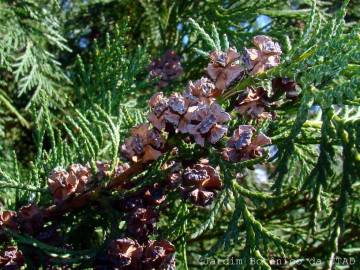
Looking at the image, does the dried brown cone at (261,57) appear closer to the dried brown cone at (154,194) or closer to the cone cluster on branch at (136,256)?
the dried brown cone at (154,194)

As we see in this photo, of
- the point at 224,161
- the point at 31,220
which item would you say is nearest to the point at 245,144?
the point at 224,161

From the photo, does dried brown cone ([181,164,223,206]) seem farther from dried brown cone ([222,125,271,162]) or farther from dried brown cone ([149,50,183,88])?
dried brown cone ([149,50,183,88])

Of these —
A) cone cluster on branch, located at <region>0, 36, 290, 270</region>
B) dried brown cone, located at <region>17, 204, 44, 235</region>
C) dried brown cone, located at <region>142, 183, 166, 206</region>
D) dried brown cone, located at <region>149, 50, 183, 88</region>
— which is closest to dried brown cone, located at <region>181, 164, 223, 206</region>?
cone cluster on branch, located at <region>0, 36, 290, 270</region>

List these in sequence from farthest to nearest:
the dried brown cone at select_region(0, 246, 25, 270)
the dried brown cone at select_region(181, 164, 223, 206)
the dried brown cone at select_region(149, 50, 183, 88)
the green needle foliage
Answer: the dried brown cone at select_region(149, 50, 183, 88) → the dried brown cone at select_region(0, 246, 25, 270) → the dried brown cone at select_region(181, 164, 223, 206) → the green needle foliage

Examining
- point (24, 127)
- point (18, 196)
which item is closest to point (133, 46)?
point (24, 127)

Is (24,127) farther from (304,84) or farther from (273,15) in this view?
(304,84)

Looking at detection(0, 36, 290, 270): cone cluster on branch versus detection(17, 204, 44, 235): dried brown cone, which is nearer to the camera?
detection(0, 36, 290, 270): cone cluster on branch

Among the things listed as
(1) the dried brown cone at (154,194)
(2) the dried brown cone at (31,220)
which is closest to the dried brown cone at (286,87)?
(1) the dried brown cone at (154,194)
